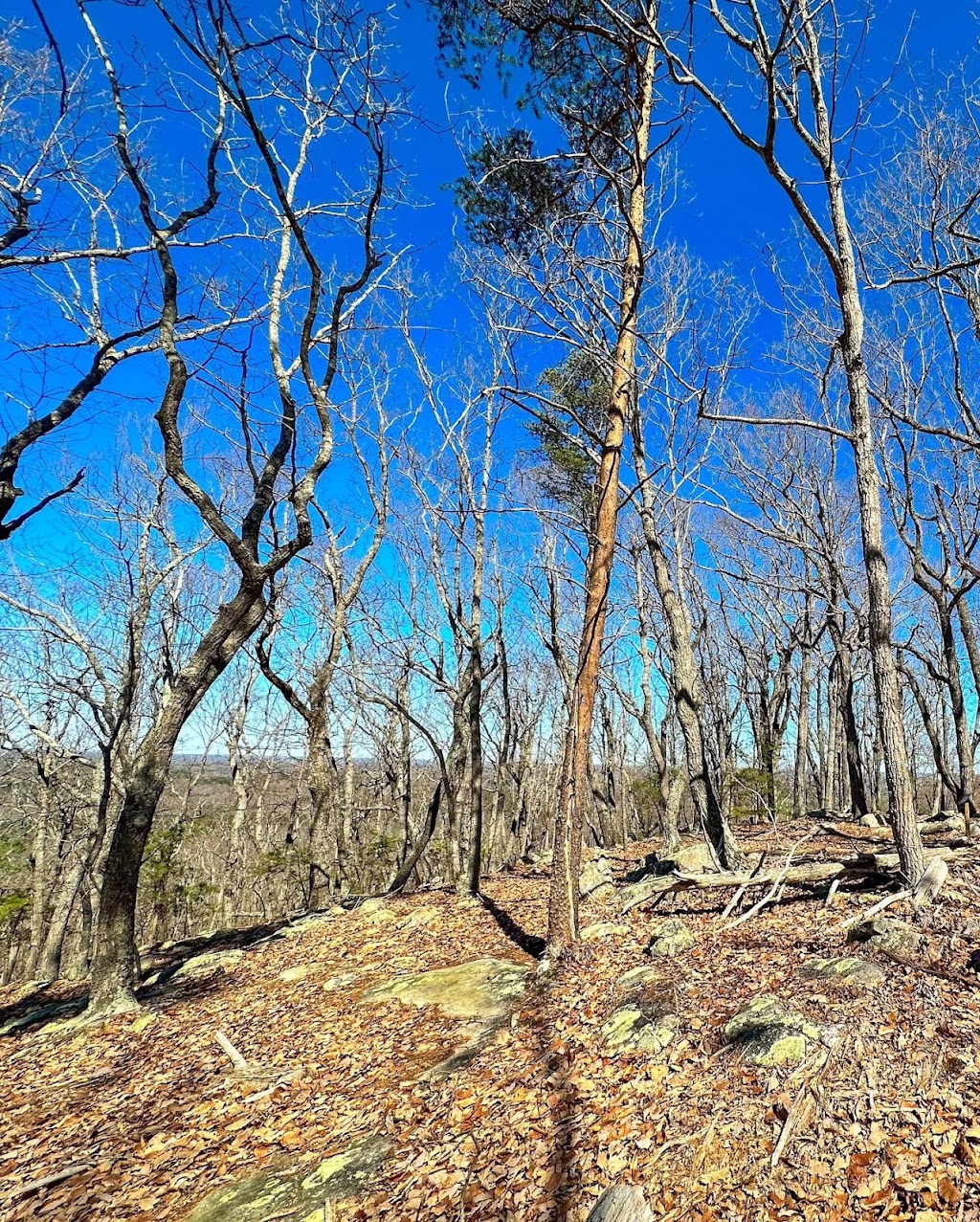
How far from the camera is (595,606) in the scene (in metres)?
5.95

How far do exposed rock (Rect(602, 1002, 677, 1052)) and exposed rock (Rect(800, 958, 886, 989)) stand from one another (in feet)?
3.25

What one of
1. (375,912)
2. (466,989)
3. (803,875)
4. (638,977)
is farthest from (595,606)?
(375,912)

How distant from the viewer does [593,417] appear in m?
11.9

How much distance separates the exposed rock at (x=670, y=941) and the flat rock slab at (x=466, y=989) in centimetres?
120

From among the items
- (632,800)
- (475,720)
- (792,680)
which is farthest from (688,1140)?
(632,800)

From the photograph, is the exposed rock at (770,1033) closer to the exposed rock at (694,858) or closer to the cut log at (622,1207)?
the cut log at (622,1207)

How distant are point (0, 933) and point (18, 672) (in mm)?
12266

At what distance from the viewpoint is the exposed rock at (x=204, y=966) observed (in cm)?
749

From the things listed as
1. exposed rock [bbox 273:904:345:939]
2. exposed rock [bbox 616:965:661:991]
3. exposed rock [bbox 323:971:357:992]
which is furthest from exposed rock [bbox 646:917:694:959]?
exposed rock [bbox 273:904:345:939]

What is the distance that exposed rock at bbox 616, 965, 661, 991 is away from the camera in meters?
4.54

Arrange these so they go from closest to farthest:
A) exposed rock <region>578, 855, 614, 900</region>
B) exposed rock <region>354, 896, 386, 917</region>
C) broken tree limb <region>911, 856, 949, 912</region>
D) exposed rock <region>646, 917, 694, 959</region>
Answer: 1. broken tree limb <region>911, 856, 949, 912</region>
2. exposed rock <region>646, 917, 694, 959</region>
3. exposed rock <region>578, 855, 614, 900</region>
4. exposed rock <region>354, 896, 386, 917</region>

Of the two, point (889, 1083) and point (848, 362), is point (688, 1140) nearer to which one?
point (889, 1083)

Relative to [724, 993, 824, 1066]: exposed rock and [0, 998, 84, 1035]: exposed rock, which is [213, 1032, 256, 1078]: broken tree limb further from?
[724, 993, 824, 1066]: exposed rock

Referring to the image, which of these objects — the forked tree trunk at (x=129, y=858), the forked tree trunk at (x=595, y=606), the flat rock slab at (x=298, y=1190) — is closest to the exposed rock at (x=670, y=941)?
the forked tree trunk at (x=595, y=606)
